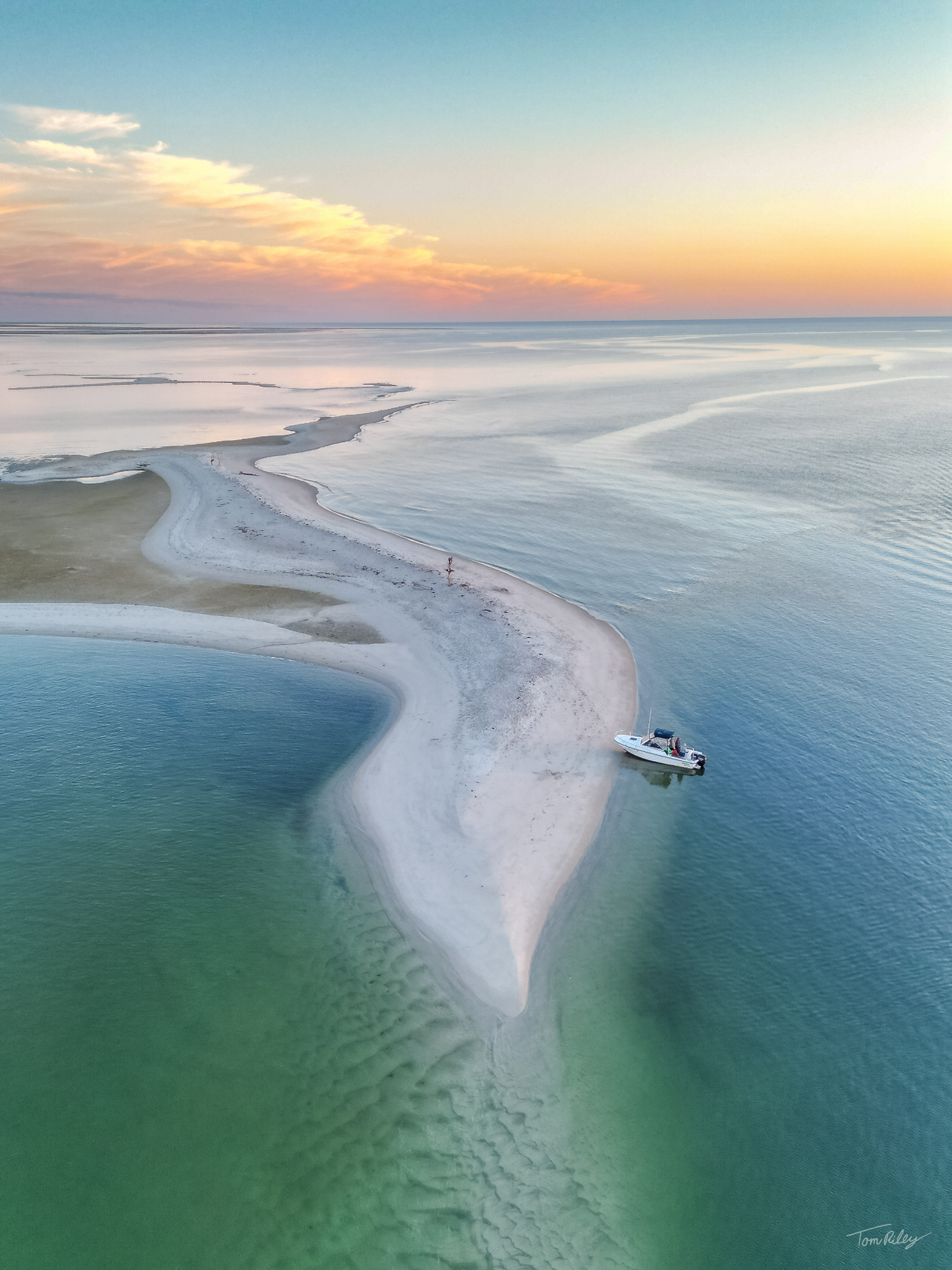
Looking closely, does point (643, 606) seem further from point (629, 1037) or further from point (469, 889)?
point (629, 1037)

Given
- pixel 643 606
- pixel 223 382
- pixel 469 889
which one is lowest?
pixel 469 889

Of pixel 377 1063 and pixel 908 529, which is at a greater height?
pixel 908 529

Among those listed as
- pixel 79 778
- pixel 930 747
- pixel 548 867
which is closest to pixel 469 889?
pixel 548 867

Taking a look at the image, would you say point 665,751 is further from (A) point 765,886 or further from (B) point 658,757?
(A) point 765,886

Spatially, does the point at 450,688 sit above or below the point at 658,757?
above

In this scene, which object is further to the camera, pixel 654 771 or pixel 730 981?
pixel 654 771

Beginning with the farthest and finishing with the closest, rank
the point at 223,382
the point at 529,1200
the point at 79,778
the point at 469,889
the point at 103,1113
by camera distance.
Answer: the point at 223,382 < the point at 79,778 < the point at 469,889 < the point at 103,1113 < the point at 529,1200
